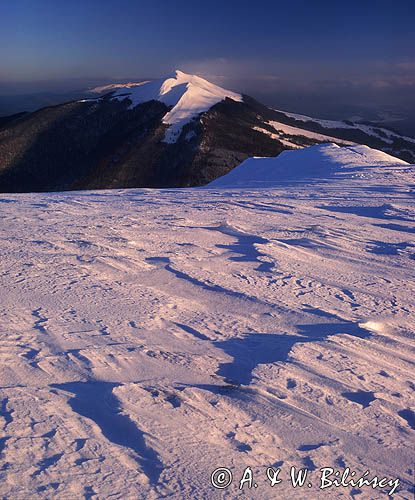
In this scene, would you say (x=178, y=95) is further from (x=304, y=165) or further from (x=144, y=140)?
(x=304, y=165)

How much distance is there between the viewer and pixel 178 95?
6738cm

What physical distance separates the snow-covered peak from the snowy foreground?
165 ft

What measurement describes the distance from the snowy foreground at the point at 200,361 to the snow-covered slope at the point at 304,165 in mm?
7168

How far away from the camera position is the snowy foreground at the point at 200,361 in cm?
251

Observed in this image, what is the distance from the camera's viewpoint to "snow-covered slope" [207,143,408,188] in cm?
A: 1398

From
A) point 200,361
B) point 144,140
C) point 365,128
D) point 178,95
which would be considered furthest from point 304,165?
point 365,128

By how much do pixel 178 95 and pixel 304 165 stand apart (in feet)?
181

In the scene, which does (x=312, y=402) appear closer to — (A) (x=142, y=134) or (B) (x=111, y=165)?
(B) (x=111, y=165)

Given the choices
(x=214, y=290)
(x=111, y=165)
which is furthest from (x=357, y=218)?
(x=111, y=165)

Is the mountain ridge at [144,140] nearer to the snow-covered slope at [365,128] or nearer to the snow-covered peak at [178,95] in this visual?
the snow-covered peak at [178,95]

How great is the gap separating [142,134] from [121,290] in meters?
55.1

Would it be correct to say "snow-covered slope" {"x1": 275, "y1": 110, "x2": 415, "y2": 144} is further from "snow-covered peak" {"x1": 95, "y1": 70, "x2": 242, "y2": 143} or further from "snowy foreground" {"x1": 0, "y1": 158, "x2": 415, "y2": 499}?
"snowy foreground" {"x1": 0, "y1": 158, "x2": 415, "y2": 499}

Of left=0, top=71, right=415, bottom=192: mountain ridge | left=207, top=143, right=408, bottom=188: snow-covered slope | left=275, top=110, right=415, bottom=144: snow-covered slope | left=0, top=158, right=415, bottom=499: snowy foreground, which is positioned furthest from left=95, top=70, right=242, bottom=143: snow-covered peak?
left=0, top=158, right=415, bottom=499: snowy foreground

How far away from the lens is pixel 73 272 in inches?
205
